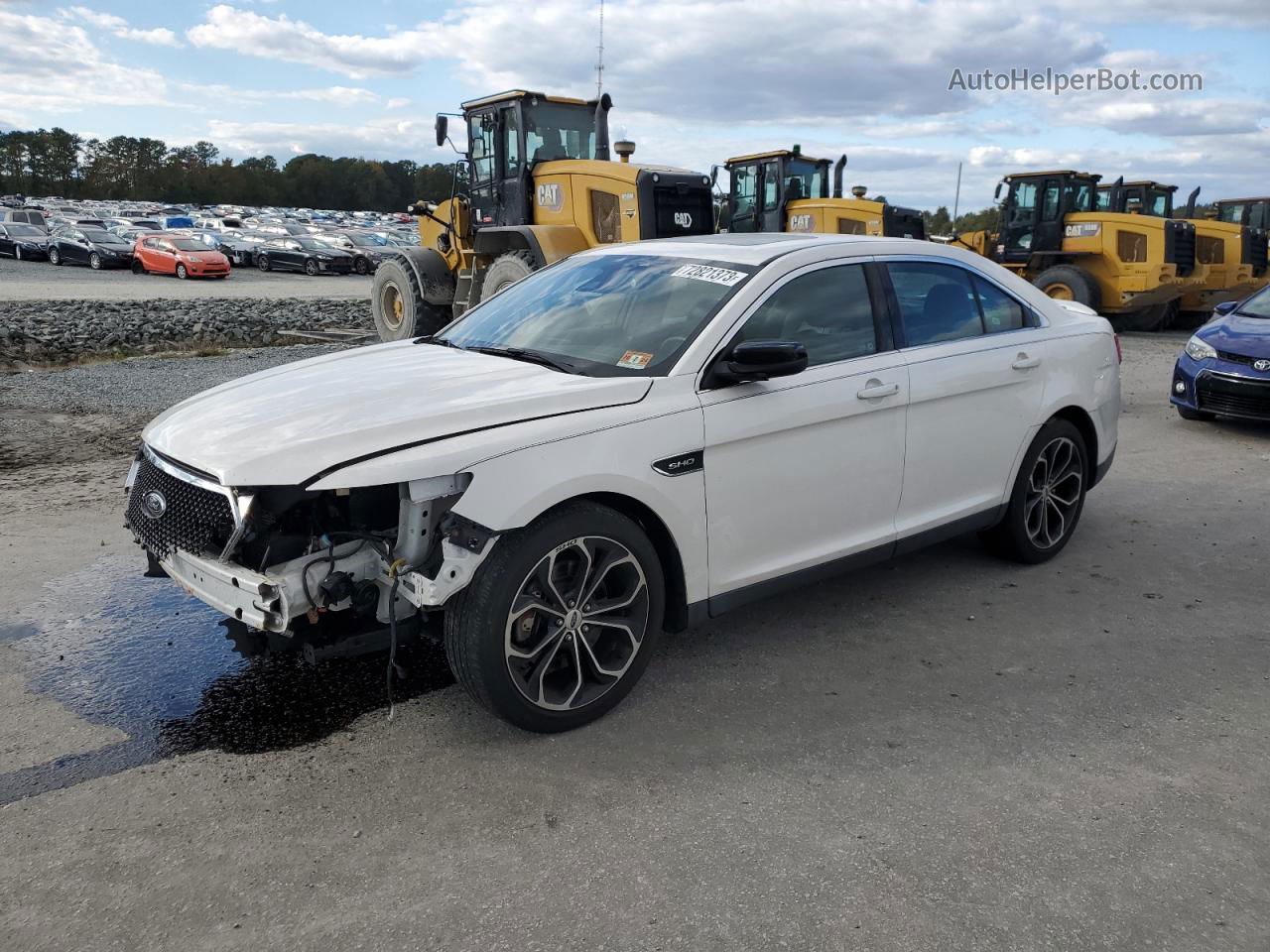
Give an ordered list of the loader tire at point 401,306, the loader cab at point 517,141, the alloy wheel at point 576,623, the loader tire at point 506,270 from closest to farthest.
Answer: the alloy wheel at point 576,623, the loader tire at point 506,270, the loader cab at point 517,141, the loader tire at point 401,306

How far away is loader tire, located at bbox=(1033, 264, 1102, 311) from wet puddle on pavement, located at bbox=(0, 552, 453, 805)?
54.2 ft

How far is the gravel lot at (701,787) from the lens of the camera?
2.63 meters

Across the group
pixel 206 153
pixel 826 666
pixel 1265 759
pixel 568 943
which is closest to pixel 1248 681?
pixel 1265 759

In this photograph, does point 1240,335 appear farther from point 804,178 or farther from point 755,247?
point 804,178

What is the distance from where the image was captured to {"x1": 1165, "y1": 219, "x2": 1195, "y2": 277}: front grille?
17688mm

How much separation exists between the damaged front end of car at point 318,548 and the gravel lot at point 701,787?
56 cm

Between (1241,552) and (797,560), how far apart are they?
10.7 feet

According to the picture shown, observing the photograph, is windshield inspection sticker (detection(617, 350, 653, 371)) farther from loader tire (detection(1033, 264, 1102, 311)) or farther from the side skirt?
loader tire (detection(1033, 264, 1102, 311))

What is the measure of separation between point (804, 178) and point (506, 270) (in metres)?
9.34

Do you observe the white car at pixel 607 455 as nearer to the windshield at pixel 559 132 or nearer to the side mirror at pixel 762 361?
the side mirror at pixel 762 361

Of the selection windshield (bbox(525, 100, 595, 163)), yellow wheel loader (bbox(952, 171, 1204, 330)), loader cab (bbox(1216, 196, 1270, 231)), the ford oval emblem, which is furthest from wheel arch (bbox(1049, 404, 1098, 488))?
loader cab (bbox(1216, 196, 1270, 231))

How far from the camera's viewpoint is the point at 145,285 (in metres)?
28.1

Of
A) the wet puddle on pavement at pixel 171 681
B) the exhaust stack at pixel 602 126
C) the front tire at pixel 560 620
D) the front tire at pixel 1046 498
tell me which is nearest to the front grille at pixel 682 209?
the exhaust stack at pixel 602 126

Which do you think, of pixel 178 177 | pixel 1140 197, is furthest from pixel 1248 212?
pixel 178 177
